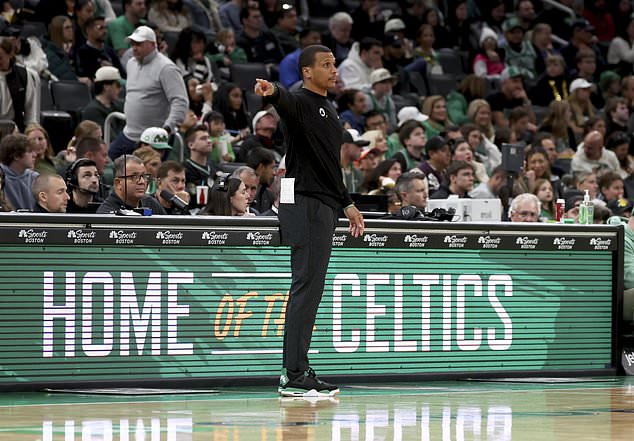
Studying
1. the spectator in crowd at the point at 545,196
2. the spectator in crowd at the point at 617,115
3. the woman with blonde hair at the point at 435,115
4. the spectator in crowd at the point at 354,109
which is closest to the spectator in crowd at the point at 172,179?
the spectator in crowd at the point at 545,196

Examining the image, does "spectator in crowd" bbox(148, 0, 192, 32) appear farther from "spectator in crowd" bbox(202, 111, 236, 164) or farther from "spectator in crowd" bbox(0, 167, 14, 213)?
"spectator in crowd" bbox(0, 167, 14, 213)

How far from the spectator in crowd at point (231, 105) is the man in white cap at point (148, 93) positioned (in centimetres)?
237

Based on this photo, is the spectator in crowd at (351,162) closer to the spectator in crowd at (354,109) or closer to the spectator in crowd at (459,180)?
the spectator in crowd at (459,180)

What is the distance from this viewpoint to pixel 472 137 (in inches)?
710

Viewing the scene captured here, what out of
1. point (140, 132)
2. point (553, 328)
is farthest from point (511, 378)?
point (140, 132)

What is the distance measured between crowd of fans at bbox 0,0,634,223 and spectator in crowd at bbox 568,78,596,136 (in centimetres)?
4

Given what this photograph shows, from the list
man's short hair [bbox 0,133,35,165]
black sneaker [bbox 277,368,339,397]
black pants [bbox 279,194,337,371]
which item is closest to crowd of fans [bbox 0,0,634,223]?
man's short hair [bbox 0,133,35,165]

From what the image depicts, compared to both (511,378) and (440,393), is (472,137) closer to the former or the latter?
(511,378)

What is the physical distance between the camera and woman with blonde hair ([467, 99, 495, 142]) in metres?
19.2

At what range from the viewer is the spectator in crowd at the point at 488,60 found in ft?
75.7

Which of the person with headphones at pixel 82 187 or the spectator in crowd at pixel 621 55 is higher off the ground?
the spectator in crowd at pixel 621 55

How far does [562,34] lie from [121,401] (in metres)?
18.7

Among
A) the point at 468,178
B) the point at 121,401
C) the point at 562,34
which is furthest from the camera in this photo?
the point at 562,34

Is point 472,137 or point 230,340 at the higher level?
point 472,137
